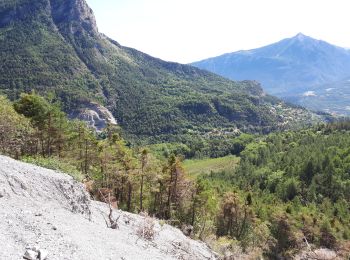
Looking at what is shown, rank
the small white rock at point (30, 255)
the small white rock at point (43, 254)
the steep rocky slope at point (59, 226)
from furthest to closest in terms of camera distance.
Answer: the steep rocky slope at point (59, 226), the small white rock at point (43, 254), the small white rock at point (30, 255)

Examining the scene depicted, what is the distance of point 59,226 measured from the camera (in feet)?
75.8

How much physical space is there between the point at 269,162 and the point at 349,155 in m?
35.3

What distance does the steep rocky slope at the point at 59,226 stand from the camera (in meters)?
20.2

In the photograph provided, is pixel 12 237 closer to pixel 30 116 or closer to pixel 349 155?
pixel 30 116

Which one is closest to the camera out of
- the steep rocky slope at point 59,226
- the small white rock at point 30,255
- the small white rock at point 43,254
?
the small white rock at point 30,255

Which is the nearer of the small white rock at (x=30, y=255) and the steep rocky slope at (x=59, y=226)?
the small white rock at (x=30, y=255)

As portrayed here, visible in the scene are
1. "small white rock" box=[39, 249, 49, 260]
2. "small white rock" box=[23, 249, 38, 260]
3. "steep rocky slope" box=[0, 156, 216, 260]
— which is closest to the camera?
"small white rock" box=[23, 249, 38, 260]

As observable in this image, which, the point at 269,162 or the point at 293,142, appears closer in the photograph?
the point at 269,162

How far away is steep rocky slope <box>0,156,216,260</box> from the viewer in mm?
20188

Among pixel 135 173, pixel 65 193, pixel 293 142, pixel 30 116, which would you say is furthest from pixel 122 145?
pixel 293 142

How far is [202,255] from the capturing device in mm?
36750

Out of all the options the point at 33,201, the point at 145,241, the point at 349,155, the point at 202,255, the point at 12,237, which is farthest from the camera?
the point at 349,155

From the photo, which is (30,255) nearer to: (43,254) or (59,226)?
(43,254)

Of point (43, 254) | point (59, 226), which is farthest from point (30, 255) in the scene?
point (59, 226)
